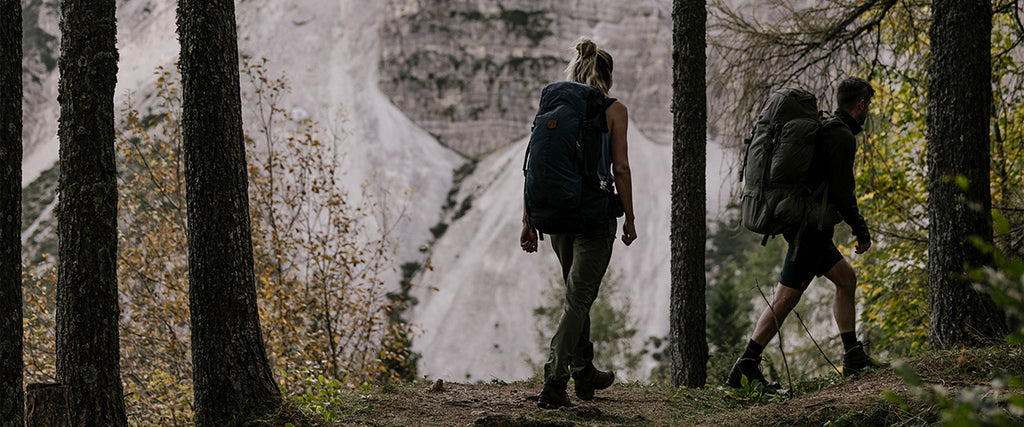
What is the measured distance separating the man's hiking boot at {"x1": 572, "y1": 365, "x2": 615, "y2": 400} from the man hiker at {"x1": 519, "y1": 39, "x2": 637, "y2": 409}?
1.22 feet

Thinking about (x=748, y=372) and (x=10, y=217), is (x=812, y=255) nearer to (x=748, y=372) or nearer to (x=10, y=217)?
(x=748, y=372)

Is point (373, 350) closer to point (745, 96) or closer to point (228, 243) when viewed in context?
point (745, 96)

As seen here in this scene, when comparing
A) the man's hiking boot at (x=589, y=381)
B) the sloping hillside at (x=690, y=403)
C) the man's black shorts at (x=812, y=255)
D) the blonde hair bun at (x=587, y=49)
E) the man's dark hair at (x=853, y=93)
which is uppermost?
the blonde hair bun at (x=587, y=49)

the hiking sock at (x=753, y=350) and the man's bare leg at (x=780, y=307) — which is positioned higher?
the man's bare leg at (x=780, y=307)

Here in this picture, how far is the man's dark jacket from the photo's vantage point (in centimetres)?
473

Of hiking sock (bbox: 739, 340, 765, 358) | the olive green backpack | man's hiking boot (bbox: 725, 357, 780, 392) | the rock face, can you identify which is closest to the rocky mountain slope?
the rock face

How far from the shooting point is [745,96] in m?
8.69

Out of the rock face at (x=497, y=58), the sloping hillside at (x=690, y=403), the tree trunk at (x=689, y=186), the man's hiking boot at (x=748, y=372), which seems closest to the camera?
the sloping hillside at (x=690, y=403)

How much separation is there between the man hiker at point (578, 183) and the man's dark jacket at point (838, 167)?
115cm

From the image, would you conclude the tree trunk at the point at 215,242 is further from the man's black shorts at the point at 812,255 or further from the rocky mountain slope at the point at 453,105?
the rocky mountain slope at the point at 453,105

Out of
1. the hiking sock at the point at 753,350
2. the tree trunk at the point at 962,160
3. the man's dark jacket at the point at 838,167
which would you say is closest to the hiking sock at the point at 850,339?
the hiking sock at the point at 753,350

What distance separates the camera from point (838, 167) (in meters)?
4.73

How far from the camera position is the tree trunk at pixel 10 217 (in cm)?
540

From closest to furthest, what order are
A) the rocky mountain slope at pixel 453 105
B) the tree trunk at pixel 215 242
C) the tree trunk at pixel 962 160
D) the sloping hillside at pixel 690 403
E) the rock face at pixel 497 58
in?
the sloping hillside at pixel 690 403, the tree trunk at pixel 215 242, the tree trunk at pixel 962 160, the rocky mountain slope at pixel 453 105, the rock face at pixel 497 58
